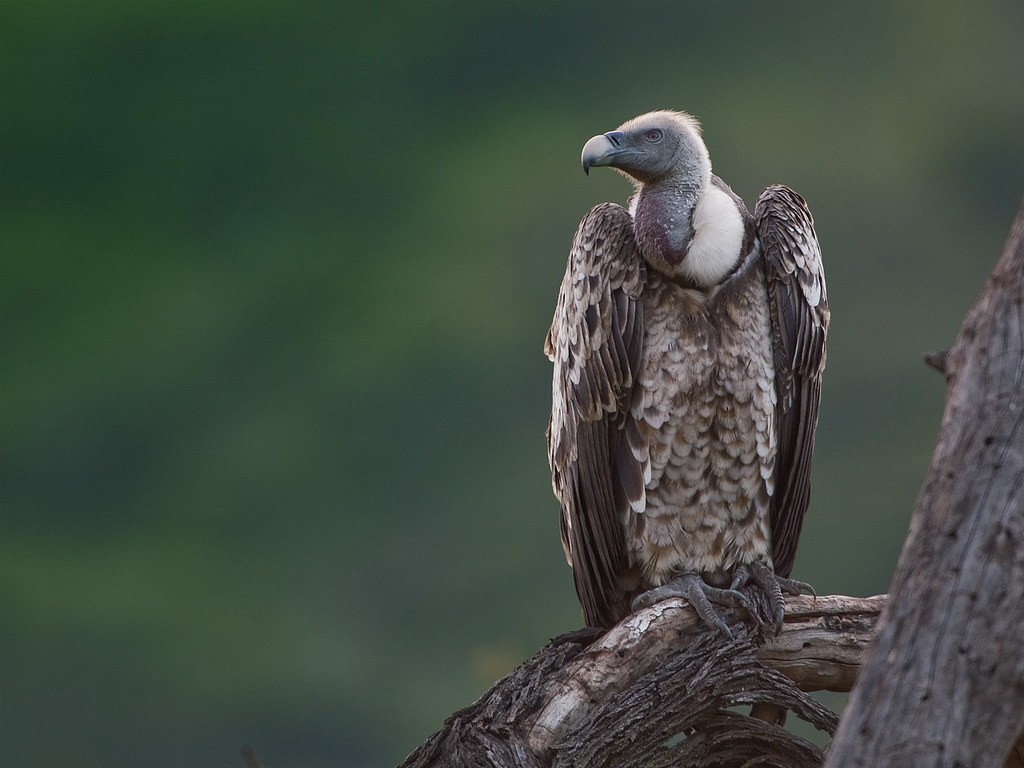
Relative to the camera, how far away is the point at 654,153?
3938 millimetres

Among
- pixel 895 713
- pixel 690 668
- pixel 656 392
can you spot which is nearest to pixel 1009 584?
pixel 895 713

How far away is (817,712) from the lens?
11.6 ft

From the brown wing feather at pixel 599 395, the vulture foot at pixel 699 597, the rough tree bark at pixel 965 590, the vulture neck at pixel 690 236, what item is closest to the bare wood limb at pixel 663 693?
the vulture foot at pixel 699 597

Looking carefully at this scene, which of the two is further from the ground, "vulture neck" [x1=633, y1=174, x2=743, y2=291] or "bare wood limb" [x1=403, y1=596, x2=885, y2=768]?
"vulture neck" [x1=633, y1=174, x2=743, y2=291]

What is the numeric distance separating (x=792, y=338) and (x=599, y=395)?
2.07 ft

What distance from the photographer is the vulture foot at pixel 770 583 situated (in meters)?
3.64

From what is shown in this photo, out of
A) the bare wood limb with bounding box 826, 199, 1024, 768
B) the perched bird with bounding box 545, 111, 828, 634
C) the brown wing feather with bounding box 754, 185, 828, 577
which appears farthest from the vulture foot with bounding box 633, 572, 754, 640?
the bare wood limb with bounding box 826, 199, 1024, 768

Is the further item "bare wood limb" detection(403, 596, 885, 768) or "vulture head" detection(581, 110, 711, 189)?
"vulture head" detection(581, 110, 711, 189)

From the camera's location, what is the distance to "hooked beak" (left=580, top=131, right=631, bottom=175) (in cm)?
389

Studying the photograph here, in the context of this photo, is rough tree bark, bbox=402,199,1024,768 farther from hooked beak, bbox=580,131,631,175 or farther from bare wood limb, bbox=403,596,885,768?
hooked beak, bbox=580,131,631,175

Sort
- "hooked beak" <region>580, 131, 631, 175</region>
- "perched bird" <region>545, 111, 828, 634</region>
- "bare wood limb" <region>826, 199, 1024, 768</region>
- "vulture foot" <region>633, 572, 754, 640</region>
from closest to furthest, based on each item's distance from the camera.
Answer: "bare wood limb" <region>826, 199, 1024, 768</region>, "vulture foot" <region>633, 572, 754, 640</region>, "perched bird" <region>545, 111, 828, 634</region>, "hooked beak" <region>580, 131, 631, 175</region>

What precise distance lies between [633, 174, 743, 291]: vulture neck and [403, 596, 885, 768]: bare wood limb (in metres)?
1.01

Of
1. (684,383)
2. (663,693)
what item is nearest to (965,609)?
(663,693)

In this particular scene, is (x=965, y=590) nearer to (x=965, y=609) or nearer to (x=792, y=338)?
(x=965, y=609)
